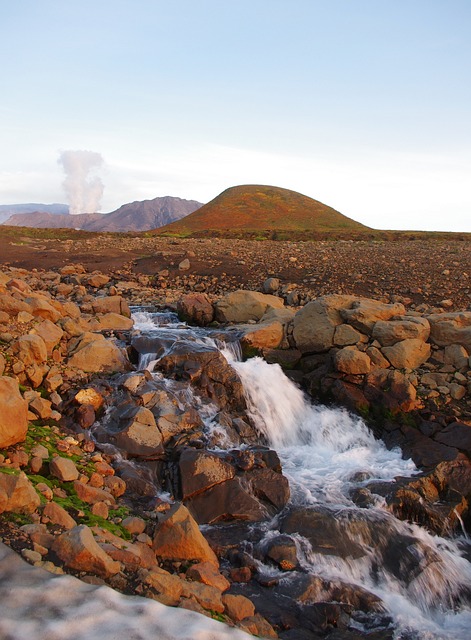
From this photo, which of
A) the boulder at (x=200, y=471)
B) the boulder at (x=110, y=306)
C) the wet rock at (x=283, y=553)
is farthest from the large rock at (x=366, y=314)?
the wet rock at (x=283, y=553)

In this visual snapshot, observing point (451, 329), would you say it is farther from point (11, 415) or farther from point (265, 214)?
point (265, 214)

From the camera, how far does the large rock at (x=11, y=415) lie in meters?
6.20

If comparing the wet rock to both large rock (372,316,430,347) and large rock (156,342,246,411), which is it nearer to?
large rock (156,342,246,411)

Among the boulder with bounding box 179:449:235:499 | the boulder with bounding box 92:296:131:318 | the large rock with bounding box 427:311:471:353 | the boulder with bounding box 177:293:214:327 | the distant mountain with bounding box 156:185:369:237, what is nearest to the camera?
the boulder with bounding box 179:449:235:499

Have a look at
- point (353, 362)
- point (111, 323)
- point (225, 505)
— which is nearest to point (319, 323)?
point (353, 362)

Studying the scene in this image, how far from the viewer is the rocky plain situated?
16.8 ft

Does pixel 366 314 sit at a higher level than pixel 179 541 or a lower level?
higher

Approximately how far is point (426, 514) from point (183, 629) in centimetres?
539

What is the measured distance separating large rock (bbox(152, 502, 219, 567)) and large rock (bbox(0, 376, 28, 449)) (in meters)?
2.19

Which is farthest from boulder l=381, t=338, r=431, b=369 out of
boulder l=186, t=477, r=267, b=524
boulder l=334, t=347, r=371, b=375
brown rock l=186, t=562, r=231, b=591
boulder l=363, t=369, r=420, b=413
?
brown rock l=186, t=562, r=231, b=591

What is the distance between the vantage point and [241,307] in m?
14.1

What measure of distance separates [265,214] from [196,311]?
54.7m

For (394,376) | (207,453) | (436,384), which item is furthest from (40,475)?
(436,384)

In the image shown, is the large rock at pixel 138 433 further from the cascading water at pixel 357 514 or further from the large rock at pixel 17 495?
the large rock at pixel 17 495
